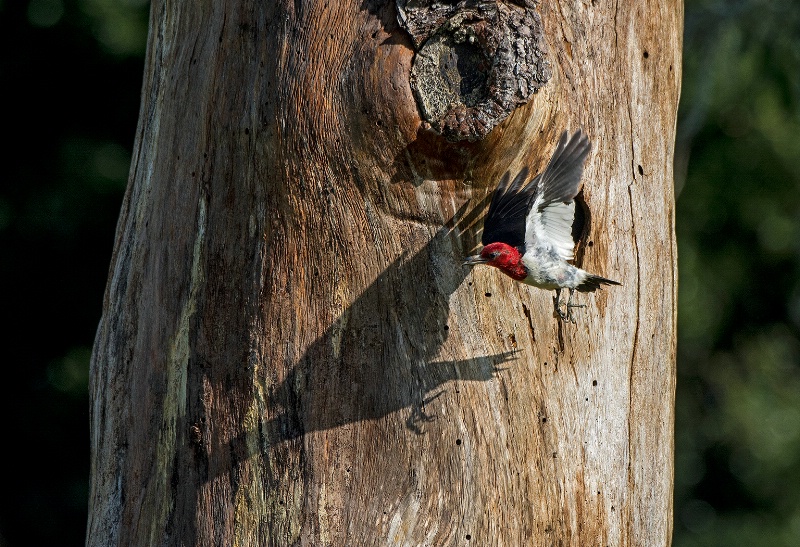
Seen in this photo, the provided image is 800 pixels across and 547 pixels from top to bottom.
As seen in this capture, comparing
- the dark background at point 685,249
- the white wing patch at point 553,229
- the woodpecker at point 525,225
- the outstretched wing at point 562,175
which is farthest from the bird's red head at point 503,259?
the dark background at point 685,249

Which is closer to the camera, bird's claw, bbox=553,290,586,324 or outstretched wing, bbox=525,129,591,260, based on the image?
outstretched wing, bbox=525,129,591,260

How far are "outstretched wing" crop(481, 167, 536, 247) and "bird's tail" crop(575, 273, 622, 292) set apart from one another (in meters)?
0.30

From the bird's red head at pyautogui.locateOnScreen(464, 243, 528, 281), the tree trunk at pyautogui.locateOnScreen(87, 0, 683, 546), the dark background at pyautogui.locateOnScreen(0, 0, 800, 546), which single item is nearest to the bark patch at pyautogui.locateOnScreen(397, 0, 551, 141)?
the tree trunk at pyautogui.locateOnScreen(87, 0, 683, 546)

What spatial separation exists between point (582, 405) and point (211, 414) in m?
1.22

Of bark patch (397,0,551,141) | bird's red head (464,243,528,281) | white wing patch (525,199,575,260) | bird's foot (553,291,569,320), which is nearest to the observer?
bark patch (397,0,551,141)

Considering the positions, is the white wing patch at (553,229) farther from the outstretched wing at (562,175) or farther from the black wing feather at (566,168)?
the black wing feather at (566,168)

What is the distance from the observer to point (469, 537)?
282cm

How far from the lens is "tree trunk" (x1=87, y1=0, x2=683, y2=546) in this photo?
110 inches

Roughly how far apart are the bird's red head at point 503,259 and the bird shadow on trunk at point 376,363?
14cm

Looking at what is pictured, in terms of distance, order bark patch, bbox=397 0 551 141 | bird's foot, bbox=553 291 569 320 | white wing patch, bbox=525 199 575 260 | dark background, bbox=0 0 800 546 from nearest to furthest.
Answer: bark patch, bbox=397 0 551 141 < bird's foot, bbox=553 291 569 320 < white wing patch, bbox=525 199 575 260 < dark background, bbox=0 0 800 546

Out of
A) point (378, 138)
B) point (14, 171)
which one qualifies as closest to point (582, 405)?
point (378, 138)

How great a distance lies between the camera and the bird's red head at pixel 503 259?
9.09 feet

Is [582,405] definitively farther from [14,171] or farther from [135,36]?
[14,171]

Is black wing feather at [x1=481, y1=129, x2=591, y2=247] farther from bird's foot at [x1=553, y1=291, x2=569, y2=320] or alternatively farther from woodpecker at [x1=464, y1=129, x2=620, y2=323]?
bird's foot at [x1=553, y1=291, x2=569, y2=320]
